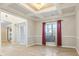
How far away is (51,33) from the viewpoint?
204cm

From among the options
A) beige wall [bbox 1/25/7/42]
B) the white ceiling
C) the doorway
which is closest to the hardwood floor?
the doorway

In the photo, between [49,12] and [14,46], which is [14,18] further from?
[49,12]

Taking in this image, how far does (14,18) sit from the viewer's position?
82.2 inches

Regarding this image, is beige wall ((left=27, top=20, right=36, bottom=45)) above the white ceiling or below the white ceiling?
below

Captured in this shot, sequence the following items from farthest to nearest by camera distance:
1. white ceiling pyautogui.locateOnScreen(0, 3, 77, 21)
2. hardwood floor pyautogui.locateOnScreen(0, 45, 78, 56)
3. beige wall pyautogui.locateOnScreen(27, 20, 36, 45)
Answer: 1. beige wall pyautogui.locateOnScreen(27, 20, 36, 45)
2. white ceiling pyautogui.locateOnScreen(0, 3, 77, 21)
3. hardwood floor pyautogui.locateOnScreen(0, 45, 78, 56)

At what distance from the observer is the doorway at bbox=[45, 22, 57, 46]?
6.58ft

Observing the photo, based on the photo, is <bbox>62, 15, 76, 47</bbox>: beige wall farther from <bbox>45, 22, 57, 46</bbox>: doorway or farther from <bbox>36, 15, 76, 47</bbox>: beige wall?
<bbox>45, 22, 57, 46</bbox>: doorway

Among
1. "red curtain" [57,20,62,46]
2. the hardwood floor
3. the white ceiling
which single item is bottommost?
the hardwood floor

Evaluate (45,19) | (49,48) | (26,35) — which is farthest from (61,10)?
(26,35)

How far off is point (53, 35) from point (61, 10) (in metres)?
0.60

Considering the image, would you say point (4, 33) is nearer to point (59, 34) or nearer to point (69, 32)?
point (59, 34)

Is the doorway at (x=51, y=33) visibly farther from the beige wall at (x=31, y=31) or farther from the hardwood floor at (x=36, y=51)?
the beige wall at (x=31, y=31)

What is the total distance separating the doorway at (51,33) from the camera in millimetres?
2006

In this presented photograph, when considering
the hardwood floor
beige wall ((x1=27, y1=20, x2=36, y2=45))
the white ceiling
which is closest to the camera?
the hardwood floor
